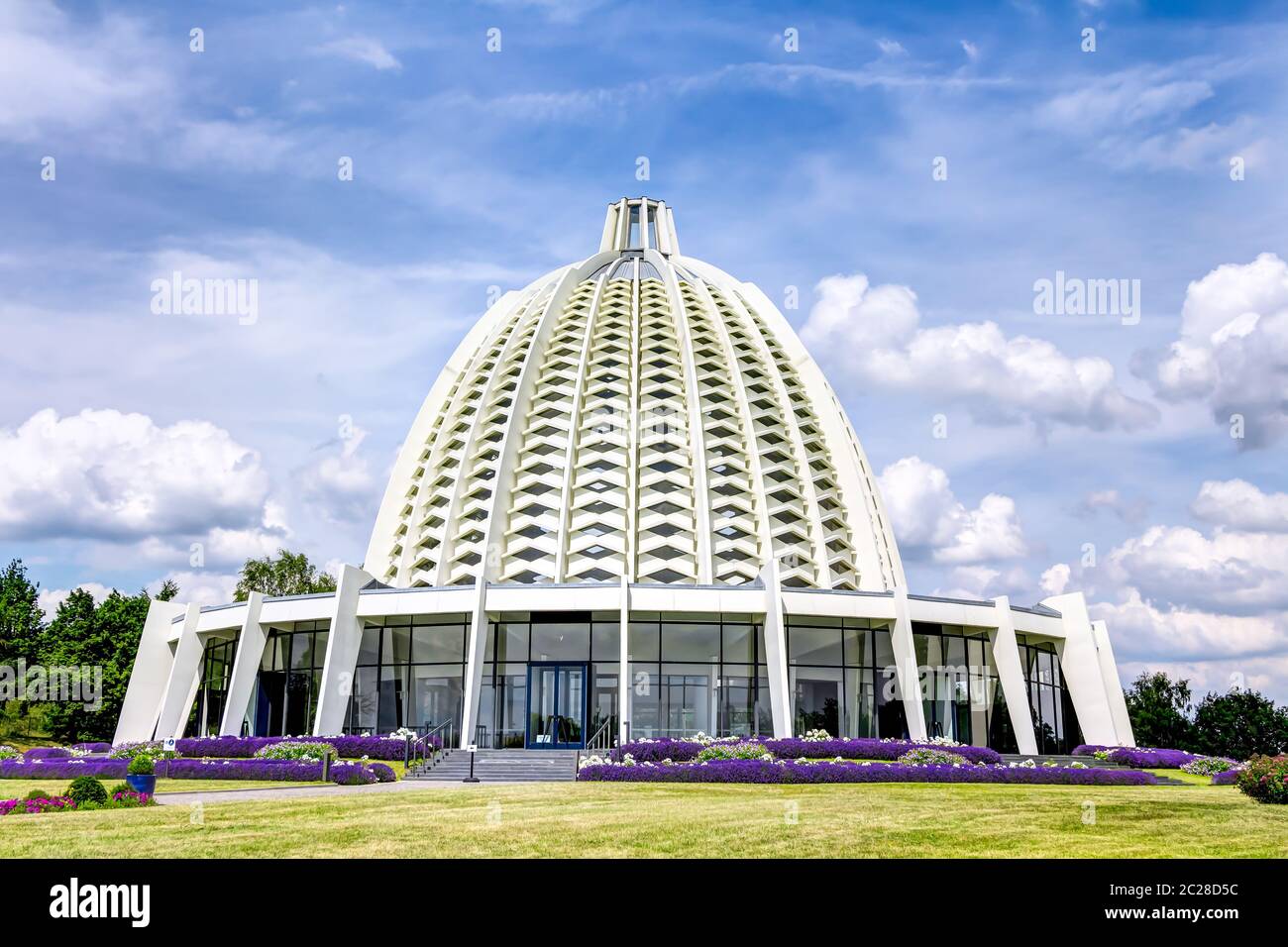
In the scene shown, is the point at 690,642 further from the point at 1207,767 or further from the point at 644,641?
the point at 1207,767

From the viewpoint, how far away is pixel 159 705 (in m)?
46.5

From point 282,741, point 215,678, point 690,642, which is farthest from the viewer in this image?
point 215,678

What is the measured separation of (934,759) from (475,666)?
14511 mm

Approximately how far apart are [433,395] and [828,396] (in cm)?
1822

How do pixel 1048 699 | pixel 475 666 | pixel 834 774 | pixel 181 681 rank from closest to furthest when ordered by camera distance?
pixel 834 774 → pixel 475 666 → pixel 181 681 → pixel 1048 699

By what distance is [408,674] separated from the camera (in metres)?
39.2

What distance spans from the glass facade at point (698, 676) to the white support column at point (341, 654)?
959 centimetres

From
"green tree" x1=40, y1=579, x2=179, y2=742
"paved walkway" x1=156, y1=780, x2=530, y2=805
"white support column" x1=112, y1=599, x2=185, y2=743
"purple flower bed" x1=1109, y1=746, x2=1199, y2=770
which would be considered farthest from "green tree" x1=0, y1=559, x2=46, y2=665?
"purple flower bed" x1=1109, y1=746, x2=1199, y2=770

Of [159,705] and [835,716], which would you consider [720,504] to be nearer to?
[835,716]

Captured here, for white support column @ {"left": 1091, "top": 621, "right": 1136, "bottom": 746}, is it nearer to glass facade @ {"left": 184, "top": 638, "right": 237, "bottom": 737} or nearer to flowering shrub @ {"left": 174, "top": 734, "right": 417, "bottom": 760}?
flowering shrub @ {"left": 174, "top": 734, "right": 417, "bottom": 760}

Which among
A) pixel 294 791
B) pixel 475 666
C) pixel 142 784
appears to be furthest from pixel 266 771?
pixel 475 666
